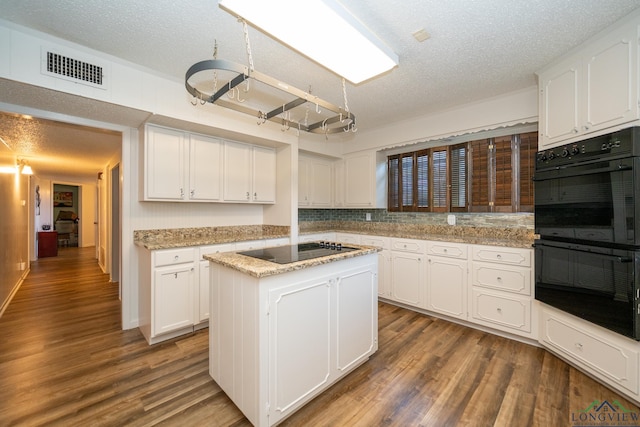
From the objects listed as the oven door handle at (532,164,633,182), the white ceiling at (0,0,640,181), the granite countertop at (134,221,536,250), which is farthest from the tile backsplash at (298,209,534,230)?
the white ceiling at (0,0,640,181)

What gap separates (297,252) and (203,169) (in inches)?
69.6

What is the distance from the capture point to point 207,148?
321cm

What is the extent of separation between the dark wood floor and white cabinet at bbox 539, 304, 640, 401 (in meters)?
0.10

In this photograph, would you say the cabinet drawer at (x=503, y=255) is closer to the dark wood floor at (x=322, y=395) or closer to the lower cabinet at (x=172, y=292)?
the dark wood floor at (x=322, y=395)

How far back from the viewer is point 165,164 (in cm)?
289

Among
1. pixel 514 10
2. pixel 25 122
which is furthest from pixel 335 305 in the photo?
pixel 25 122

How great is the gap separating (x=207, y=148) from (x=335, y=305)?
7.80ft

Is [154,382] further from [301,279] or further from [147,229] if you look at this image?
[147,229]

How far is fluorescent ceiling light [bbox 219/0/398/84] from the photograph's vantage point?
129cm

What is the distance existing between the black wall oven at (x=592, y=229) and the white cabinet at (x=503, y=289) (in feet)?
0.51

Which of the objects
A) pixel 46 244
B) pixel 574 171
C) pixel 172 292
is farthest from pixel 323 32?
pixel 46 244

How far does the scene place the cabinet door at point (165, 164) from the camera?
9.15 ft

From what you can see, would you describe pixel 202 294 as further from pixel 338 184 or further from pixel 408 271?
pixel 338 184

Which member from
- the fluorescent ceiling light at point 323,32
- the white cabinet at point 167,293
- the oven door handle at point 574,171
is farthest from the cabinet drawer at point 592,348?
the white cabinet at point 167,293
